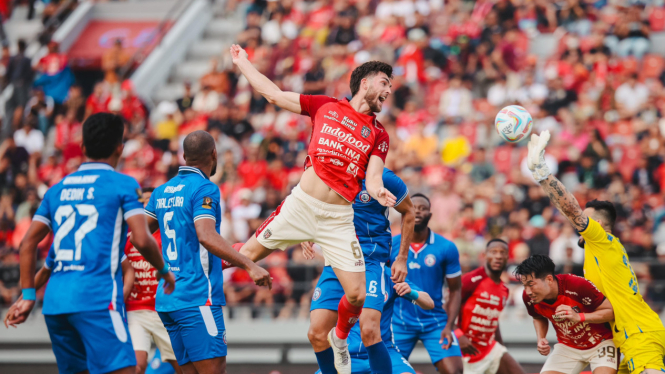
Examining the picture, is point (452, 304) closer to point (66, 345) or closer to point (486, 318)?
point (486, 318)

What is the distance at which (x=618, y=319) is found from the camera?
7.18 meters

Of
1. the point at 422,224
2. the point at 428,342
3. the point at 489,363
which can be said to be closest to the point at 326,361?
the point at 428,342

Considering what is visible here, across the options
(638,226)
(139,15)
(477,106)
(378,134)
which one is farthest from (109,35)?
(378,134)

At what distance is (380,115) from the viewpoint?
54.6 feet

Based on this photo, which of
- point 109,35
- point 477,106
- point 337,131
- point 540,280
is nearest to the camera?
point 337,131

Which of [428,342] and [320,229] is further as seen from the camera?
[428,342]

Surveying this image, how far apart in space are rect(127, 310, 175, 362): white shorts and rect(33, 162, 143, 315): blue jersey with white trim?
10.0 ft

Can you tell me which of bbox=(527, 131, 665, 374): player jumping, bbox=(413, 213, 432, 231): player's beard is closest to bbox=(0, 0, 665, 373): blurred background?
bbox=(413, 213, 432, 231): player's beard

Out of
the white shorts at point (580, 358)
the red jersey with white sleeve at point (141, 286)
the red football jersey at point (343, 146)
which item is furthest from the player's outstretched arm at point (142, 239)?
the white shorts at point (580, 358)

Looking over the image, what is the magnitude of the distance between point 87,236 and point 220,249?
105 cm

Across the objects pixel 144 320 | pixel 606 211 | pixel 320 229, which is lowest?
pixel 144 320

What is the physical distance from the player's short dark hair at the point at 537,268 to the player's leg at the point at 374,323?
55.0 inches

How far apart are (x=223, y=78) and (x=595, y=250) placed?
13.6 meters

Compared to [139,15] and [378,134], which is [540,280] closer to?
[378,134]
